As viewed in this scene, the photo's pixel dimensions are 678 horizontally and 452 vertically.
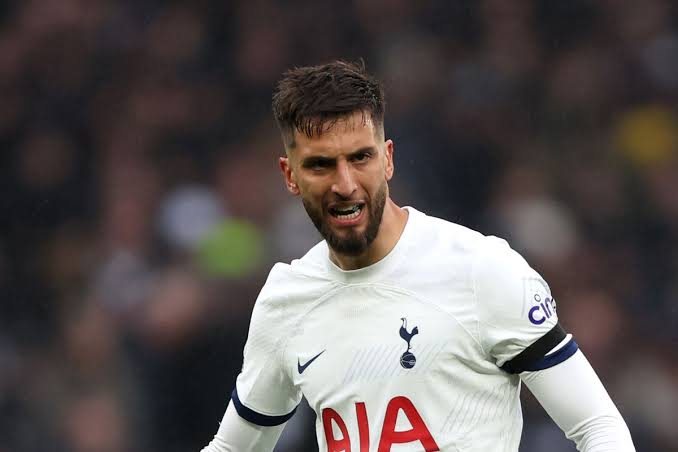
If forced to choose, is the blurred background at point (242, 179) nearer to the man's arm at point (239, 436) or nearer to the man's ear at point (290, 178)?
the man's arm at point (239, 436)

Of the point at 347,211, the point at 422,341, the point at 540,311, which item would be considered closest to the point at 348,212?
the point at 347,211

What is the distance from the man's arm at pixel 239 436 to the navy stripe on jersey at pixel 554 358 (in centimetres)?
85

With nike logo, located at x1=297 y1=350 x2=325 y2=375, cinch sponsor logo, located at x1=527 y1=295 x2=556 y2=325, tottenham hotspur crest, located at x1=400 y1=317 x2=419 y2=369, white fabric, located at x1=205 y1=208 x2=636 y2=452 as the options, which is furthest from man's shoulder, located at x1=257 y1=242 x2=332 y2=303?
cinch sponsor logo, located at x1=527 y1=295 x2=556 y2=325

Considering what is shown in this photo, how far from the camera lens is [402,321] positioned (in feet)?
8.84

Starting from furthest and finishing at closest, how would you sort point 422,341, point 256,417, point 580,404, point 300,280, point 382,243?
1. point 256,417
2. point 300,280
3. point 382,243
4. point 422,341
5. point 580,404

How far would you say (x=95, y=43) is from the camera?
577 centimetres

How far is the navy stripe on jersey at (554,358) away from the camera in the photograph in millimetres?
2547

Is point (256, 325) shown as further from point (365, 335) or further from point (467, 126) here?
point (467, 126)

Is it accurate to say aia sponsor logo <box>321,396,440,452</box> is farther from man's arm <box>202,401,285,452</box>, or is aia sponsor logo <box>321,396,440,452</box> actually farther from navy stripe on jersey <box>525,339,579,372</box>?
man's arm <box>202,401,285,452</box>

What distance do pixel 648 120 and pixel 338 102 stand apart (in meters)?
3.28

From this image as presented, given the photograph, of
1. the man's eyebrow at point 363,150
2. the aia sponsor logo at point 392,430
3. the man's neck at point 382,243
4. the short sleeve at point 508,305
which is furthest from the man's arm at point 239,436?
the man's eyebrow at point 363,150

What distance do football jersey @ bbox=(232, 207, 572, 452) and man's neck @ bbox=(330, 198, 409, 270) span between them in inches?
0.7

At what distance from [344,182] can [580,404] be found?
724 millimetres

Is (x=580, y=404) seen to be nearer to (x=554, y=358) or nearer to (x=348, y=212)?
(x=554, y=358)
